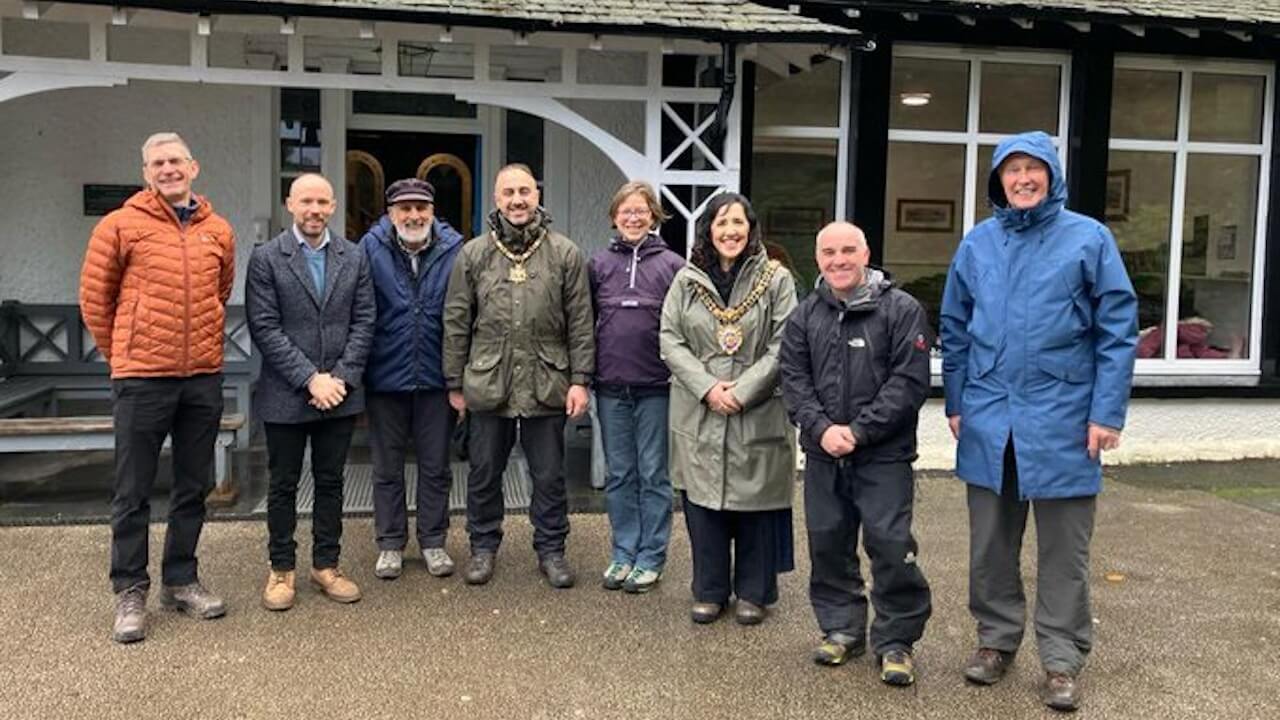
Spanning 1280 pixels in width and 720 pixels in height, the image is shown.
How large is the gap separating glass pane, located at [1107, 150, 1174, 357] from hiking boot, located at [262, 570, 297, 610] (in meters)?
6.56

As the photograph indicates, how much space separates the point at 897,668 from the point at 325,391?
2.49 m

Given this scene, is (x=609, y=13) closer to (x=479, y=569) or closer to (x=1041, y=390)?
(x=479, y=569)

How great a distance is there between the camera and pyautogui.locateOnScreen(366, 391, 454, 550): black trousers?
16.2ft

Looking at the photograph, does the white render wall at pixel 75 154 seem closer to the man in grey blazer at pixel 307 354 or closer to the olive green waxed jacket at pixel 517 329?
the man in grey blazer at pixel 307 354

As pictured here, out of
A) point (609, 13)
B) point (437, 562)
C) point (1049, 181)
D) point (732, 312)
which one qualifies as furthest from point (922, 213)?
point (437, 562)

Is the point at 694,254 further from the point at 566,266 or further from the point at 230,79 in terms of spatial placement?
the point at 230,79

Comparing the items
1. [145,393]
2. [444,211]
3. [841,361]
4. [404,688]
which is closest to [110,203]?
[444,211]

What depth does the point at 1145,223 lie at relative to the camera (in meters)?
8.43

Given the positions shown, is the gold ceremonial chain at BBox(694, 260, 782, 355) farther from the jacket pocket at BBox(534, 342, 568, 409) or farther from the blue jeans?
the jacket pocket at BBox(534, 342, 568, 409)

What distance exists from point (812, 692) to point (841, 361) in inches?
46.9

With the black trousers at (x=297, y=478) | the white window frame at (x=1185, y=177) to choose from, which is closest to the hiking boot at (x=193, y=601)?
the black trousers at (x=297, y=478)

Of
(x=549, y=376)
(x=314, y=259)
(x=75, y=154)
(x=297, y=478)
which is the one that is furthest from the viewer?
(x=75, y=154)

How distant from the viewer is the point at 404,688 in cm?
383

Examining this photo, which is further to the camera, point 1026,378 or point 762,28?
point 762,28
